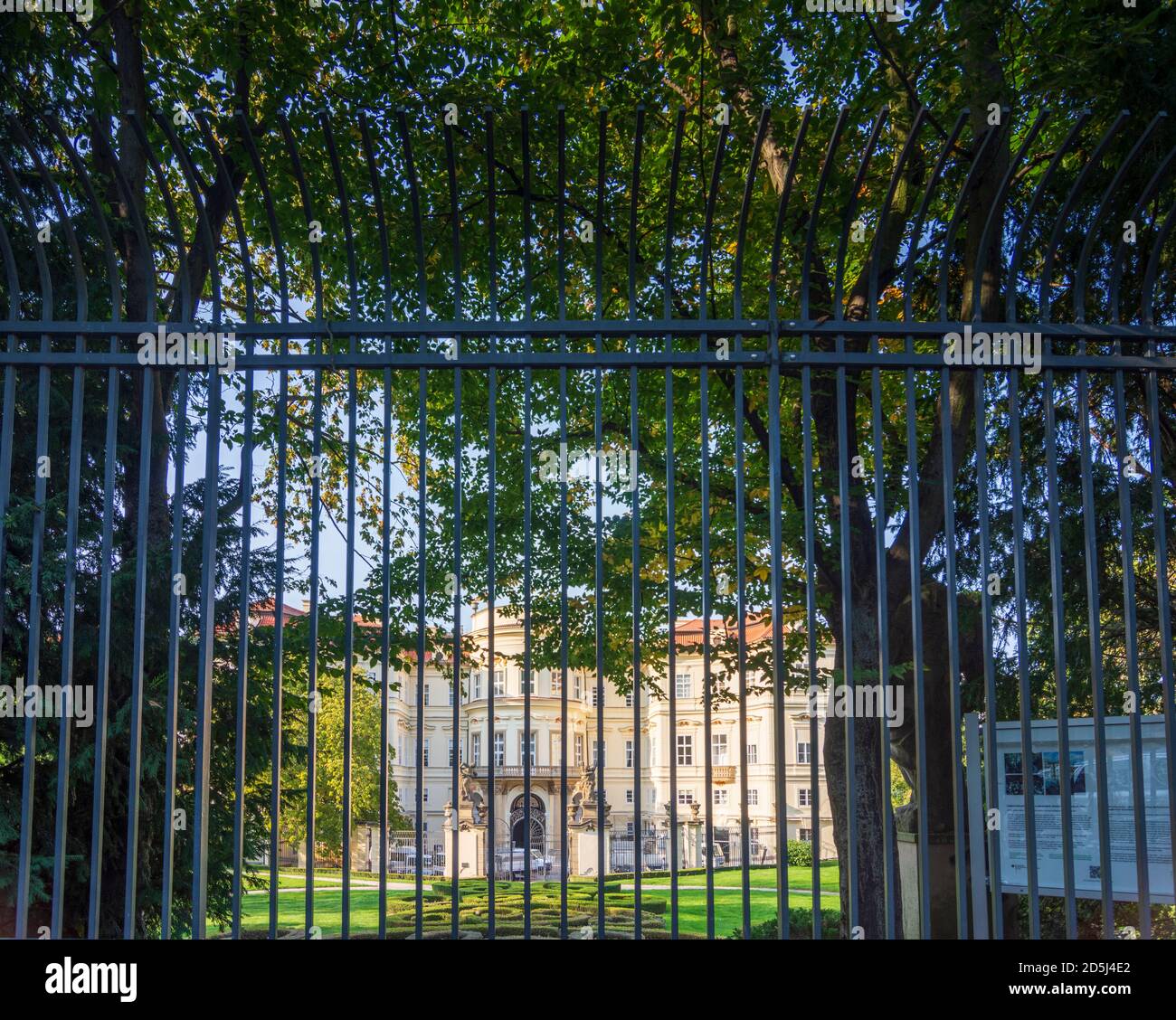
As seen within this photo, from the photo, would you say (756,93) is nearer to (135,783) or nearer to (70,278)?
(70,278)

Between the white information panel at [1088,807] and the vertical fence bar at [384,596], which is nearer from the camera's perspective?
the vertical fence bar at [384,596]

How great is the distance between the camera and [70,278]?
7.66 metres

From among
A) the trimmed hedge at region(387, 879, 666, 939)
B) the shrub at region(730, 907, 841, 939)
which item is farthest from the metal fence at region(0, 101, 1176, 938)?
the trimmed hedge at region(387, 879, 666, 939)

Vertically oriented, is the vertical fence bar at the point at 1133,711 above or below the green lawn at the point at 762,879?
above

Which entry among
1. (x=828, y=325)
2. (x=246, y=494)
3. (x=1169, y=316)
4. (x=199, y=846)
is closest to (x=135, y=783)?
(x=199, y=846)

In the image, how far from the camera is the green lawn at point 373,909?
17375 mm
